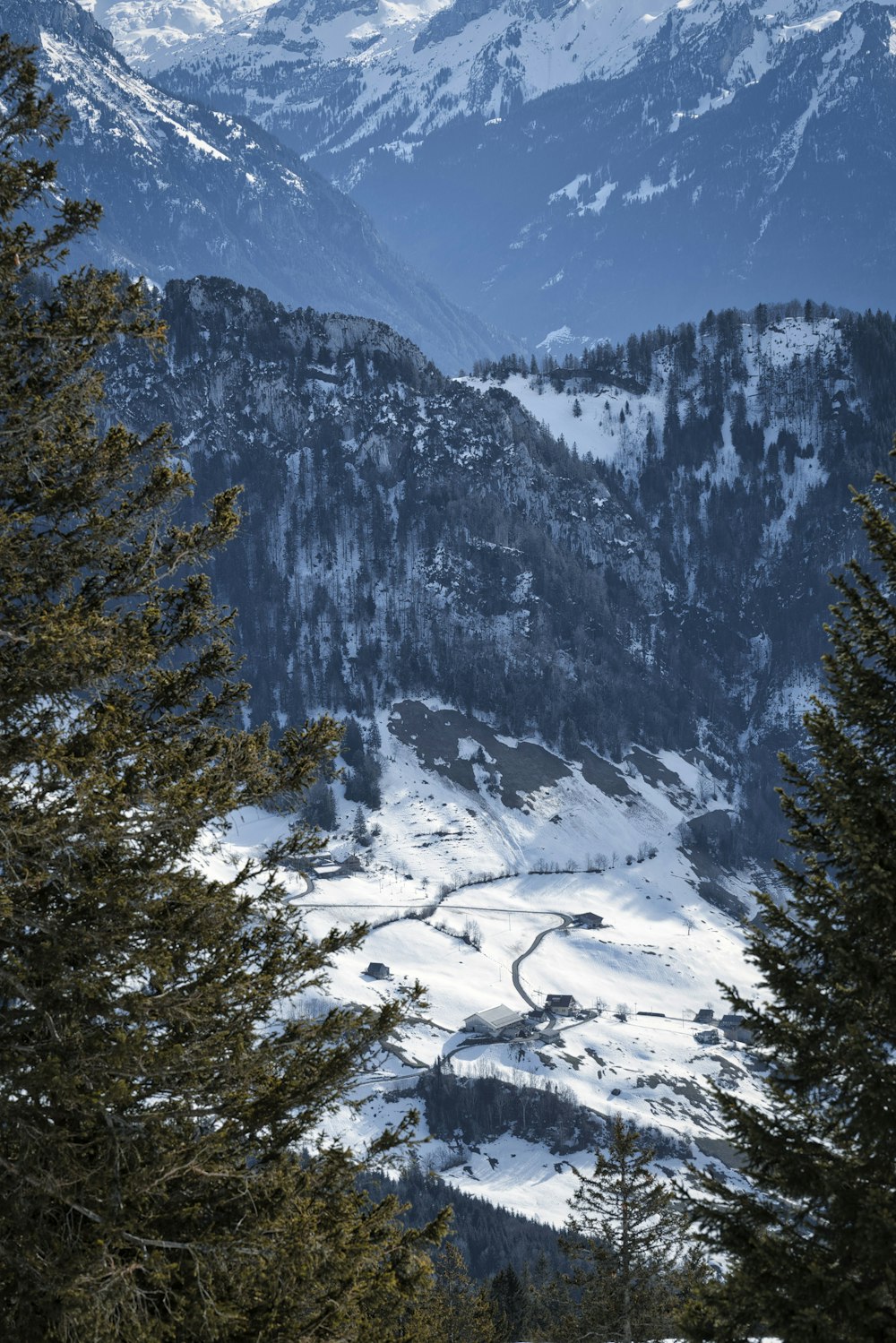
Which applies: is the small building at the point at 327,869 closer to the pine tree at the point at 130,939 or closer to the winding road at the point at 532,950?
the winding road at the point at 532,950

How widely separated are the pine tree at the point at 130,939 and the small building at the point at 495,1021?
132835mm

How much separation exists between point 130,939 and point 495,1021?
13729 cm

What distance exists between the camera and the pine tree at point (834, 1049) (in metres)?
11.1

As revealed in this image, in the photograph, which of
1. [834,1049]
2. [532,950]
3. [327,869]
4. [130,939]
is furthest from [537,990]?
[130,939]

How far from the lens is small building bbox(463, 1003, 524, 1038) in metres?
141

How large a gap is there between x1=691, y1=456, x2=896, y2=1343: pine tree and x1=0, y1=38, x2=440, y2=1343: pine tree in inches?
157

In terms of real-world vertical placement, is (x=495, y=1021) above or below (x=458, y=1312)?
above

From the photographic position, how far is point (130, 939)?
38.9 feet

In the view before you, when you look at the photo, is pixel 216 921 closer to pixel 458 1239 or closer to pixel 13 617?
pixel 13 617

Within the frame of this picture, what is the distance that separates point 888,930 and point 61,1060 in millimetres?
8577

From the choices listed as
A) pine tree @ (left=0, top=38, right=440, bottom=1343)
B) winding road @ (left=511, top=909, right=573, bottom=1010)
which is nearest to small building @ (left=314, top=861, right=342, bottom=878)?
winding road @ (left=511, top=909, right=573, bottom=1010)

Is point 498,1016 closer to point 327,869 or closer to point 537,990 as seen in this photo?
point 537,990

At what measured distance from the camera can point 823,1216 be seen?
38.7 ft

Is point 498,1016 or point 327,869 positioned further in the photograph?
point 327,869
